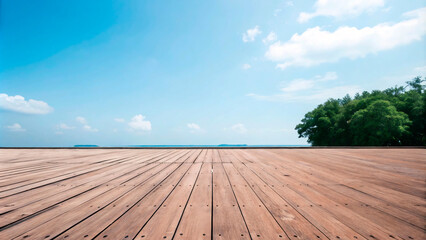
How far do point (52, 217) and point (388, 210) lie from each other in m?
2.60

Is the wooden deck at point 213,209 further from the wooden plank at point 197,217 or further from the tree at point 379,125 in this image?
the tree at point 379,125

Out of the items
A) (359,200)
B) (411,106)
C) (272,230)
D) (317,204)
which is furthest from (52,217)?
(411,106)

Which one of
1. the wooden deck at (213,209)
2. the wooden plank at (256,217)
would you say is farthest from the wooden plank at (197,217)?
the wooden plank at (256,217)

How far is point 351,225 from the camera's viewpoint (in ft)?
3.94

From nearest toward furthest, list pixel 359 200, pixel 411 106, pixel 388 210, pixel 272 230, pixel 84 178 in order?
pixel 272 230
pixel 388 210
pixel 359 200
pixel 84 178
pixel 411 106

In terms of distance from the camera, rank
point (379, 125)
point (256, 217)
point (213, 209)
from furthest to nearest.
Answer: point (379, 125)
point (213, 209)
point (256, 217)

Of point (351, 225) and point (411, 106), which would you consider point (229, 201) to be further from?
point (411, 106)

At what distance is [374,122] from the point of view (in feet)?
60.2

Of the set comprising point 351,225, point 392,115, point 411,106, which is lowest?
point 351,225

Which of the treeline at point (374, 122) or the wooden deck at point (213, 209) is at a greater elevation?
the treeline at point (374, 122)

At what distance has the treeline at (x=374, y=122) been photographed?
59.6 ft

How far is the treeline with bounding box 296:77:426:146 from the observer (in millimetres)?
18156

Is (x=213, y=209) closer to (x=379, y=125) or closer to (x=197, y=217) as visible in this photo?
(x=197, y=217)

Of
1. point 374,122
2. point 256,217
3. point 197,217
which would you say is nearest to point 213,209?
point 197,217
